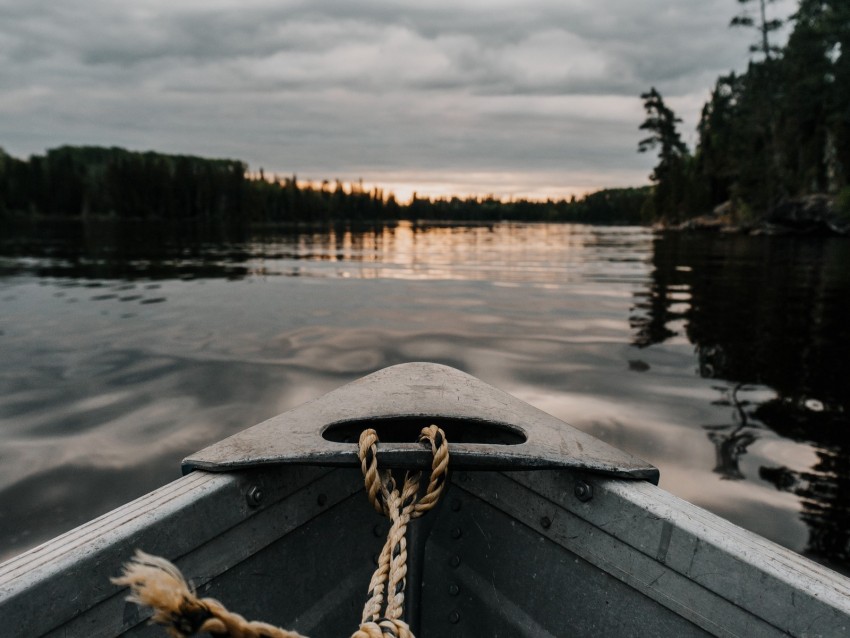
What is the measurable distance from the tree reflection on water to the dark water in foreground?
27mm

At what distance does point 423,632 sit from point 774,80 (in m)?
54.2

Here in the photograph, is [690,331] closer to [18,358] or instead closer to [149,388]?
[149,388]

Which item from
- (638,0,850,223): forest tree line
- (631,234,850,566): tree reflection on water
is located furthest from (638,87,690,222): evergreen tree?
(631,234,850,566): tree reflection on water

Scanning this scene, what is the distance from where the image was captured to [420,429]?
2.41 m

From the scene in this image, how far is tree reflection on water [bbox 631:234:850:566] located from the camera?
3719 mm

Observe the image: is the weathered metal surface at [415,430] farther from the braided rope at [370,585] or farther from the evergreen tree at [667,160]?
the evergreen tree at [667,160]

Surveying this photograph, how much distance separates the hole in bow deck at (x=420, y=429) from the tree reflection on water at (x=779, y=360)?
205 centimetres

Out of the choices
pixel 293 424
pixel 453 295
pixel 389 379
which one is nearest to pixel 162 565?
pixel 293 424

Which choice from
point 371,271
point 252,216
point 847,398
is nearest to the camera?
point 847,398

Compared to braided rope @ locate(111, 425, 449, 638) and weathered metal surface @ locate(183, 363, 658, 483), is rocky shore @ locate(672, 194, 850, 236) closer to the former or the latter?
weathered metal surface @ locate(183, 363, 658, 483)

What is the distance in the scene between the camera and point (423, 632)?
2275 mm

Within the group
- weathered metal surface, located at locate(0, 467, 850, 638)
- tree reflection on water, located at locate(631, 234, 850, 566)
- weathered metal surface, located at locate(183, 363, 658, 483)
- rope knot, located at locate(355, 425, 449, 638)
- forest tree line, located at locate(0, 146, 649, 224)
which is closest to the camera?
weathered metal surface, located at locate(0, 467, 850, 638)

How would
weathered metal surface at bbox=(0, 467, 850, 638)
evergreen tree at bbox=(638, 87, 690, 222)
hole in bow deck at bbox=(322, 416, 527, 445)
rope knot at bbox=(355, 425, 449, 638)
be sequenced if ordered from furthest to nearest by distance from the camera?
evergreen tree at bbox=(638, 87, 690, 222) < hole in bow deck at bbox=(322, 416, 527, 445) < rope knot at bbox=(355, 425, 449, 638) < weathered metal surface at bbox=(0, 467, 850, 638)

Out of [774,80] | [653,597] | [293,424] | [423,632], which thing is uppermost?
[774,80]
